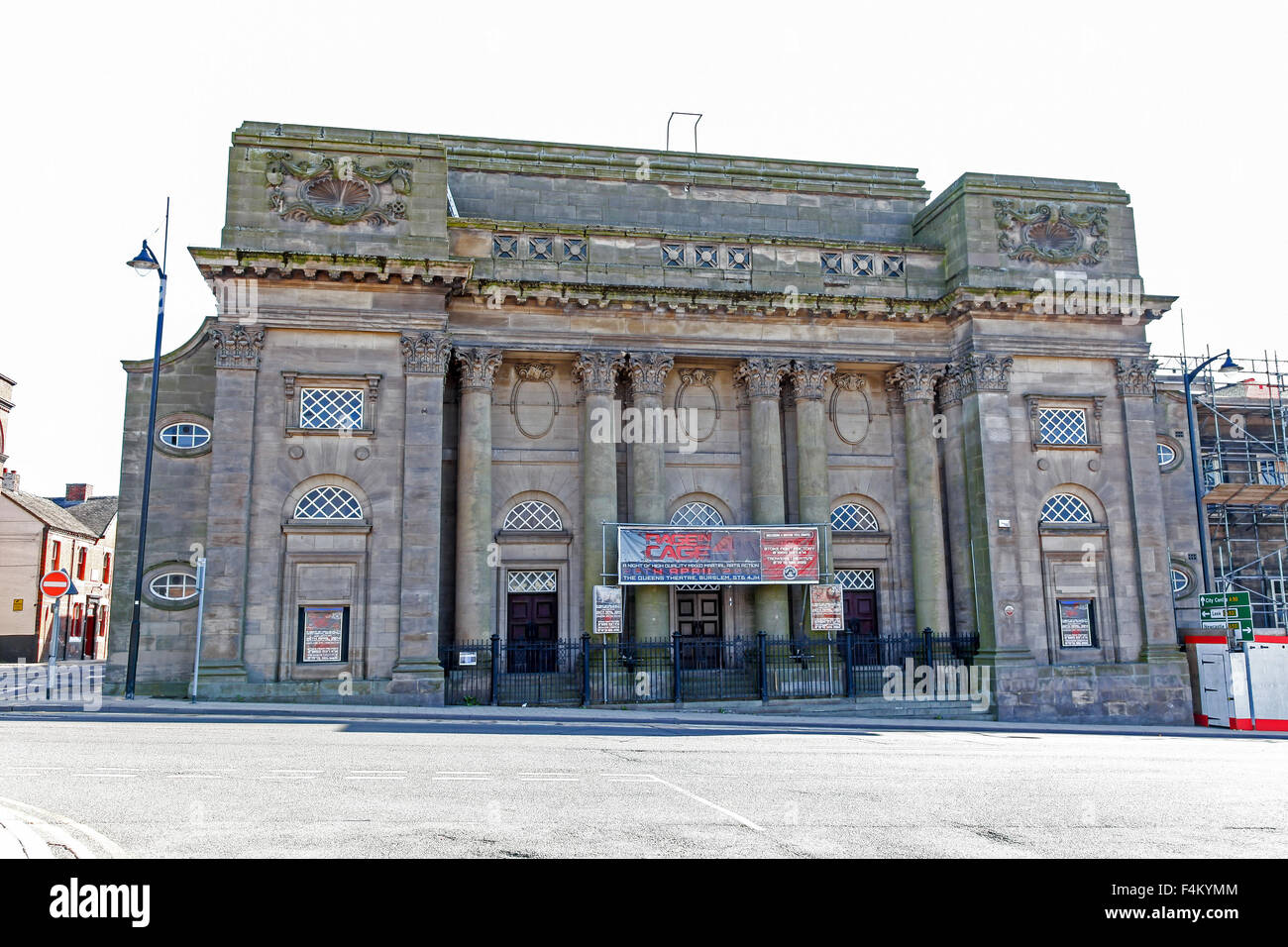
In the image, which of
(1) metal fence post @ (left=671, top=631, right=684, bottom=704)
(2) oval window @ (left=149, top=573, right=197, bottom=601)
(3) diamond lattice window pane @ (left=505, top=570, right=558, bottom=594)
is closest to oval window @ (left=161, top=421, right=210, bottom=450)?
(2) oval window @ (left=149, top=573, right=197, bottom=601)

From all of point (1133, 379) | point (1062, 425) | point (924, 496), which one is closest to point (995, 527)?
point (924, 496)

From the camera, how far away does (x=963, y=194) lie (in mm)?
29922

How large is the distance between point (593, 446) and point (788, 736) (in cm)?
1149

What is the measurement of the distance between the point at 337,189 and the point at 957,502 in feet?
66.6

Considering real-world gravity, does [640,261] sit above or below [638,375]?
above

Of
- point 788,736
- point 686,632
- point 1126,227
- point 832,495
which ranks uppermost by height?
point 1126,227

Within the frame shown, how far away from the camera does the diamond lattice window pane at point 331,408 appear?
2589cm

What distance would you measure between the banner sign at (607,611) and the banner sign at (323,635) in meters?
6.72

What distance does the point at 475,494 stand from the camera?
26828mm

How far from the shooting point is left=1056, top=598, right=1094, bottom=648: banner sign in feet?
93.7

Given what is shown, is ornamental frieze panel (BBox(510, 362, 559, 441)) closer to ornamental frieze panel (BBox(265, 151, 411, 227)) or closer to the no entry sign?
ornamental frieze panel (BBox(265, 151, 411, 227))

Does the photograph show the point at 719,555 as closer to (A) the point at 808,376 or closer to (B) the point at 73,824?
(A) the point at 808,376
